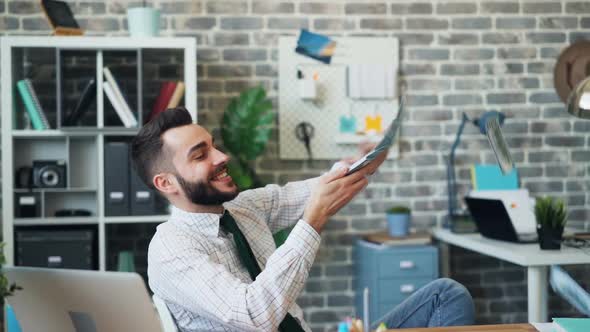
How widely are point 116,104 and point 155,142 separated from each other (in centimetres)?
175

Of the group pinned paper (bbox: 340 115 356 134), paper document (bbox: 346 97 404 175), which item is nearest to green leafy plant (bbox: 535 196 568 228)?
pinned paper (bbox: 340 115 356 134)

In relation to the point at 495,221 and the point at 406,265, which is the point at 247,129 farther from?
the point at 495,221

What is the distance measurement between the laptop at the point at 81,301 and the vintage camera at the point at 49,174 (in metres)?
2.25

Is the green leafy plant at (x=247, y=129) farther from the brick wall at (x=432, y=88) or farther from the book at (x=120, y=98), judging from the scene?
the book at (x=120, y=98)

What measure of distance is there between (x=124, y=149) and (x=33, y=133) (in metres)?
0.45

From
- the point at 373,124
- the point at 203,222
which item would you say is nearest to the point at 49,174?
the point at 373,124

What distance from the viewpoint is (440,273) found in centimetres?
407

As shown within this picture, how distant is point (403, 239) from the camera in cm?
385

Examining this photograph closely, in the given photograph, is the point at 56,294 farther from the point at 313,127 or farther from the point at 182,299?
the point at 313,127

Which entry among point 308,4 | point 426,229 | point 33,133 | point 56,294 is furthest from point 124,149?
point 56,294

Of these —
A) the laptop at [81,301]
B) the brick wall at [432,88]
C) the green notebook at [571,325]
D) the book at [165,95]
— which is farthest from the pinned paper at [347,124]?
the laptop at [81,301]

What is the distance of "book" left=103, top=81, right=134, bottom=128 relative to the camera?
3.61 m

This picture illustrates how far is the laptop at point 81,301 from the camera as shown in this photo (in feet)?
4.42

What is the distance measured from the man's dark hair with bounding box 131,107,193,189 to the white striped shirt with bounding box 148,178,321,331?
13cm
